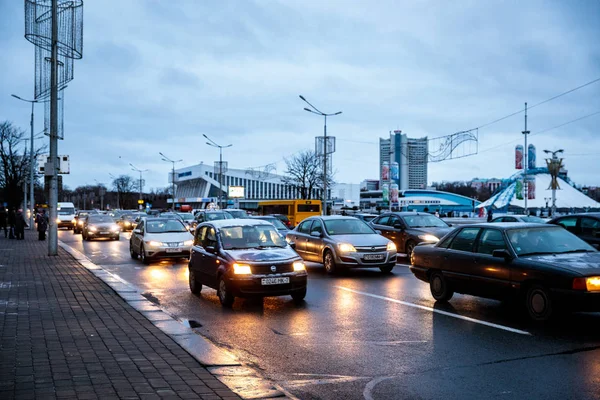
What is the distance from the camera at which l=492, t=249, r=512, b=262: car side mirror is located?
901 centimetres

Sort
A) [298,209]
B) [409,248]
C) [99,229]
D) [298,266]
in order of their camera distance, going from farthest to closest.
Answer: [298,209] < [99,229] < [409,248] < [298,266]

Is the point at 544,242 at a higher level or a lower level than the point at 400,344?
higher

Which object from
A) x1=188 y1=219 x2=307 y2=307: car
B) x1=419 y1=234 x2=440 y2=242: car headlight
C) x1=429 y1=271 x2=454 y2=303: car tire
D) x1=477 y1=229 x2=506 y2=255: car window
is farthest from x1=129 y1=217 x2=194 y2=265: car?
x1=477 y1=229 x2=506 y2=255: car window

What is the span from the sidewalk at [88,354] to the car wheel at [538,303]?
5.00m

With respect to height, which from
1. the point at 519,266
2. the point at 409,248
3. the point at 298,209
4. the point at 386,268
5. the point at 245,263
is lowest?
the point at 386,268

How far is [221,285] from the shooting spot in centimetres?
1093

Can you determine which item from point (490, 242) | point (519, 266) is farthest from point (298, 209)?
point (519, 266)

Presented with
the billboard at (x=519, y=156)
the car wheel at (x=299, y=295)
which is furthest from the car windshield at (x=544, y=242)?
the billboard at (x=519, y=156)

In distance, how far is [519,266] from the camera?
28.9ft

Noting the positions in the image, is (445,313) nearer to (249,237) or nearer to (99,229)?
(249,237)

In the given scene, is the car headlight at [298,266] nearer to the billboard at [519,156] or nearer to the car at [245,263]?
the car at [245,263]

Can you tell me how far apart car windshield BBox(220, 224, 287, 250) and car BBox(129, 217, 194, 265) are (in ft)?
26.1

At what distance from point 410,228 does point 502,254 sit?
35.8 feet

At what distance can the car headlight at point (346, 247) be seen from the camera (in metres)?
15.2
